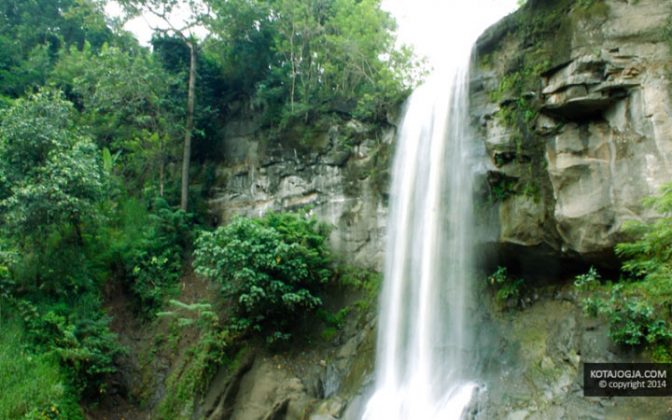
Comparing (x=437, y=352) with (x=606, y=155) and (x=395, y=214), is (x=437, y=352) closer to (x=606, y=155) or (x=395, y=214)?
(x=395, y=214)

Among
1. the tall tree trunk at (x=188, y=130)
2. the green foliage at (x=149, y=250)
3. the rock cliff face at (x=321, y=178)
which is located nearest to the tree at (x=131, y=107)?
the tall tree trunk at (x=188, y=130)

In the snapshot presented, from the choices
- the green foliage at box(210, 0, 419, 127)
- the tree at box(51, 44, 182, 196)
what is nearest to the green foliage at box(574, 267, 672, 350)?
the green foliage at box(210, 0, 419, 127)

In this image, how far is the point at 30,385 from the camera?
9.73 m

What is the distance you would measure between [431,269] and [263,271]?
358cm

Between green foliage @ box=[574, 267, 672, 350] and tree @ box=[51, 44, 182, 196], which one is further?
tree @ box=[51, 44, 182, 196]

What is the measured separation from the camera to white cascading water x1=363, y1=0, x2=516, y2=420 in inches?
355

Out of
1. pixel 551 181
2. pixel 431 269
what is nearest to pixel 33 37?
pixel 431 269

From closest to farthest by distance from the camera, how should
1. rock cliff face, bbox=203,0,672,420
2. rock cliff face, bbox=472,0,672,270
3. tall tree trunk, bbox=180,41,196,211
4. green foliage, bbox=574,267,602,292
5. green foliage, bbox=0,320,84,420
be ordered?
rock cliff face, bbox=203,0,672,420, rock cliff face, bbox=472,0,672,270, green foliage, bbox=574,267,602,292, green foliage, bbox=0,320,84,420, tall tree trunk, bbox=180,41,196,211

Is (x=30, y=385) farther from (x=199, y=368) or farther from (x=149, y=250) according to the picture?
(x=149, y=250)

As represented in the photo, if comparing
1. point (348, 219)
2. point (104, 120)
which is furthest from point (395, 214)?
point (104, 120)

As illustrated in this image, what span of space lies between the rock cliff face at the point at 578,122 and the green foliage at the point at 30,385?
9.12 meters

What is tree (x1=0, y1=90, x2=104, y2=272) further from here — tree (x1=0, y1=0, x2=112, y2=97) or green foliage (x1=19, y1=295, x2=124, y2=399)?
tree (x1=0, y1=0, x2=112, y2=97)

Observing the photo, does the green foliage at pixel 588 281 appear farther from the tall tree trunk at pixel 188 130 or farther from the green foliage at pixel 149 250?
the tall tree trunk at pixel 188 130

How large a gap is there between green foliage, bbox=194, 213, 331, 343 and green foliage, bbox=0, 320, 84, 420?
11.4 feet
